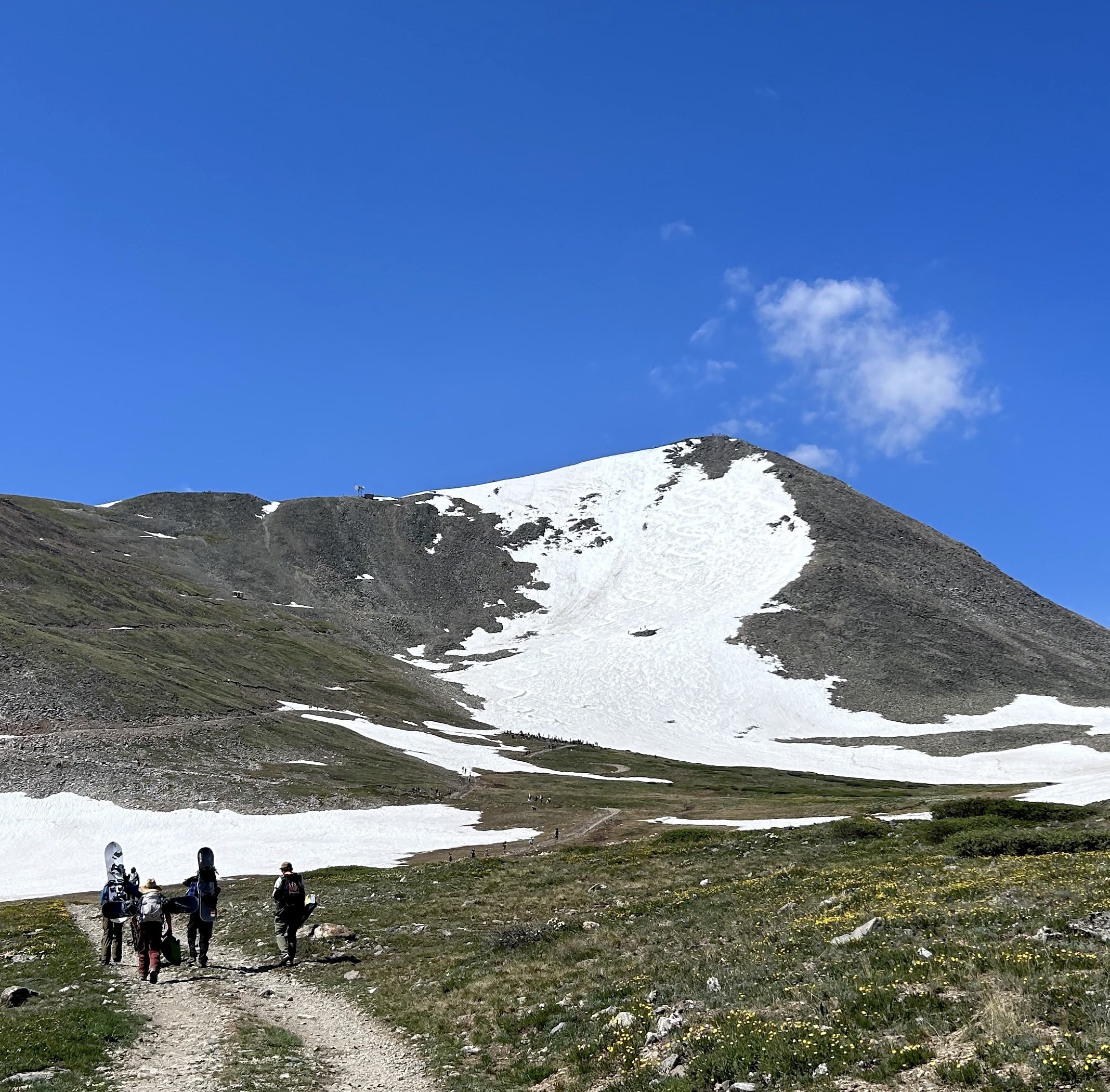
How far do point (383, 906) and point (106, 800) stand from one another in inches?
1839

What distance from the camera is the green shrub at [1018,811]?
43.0 meters

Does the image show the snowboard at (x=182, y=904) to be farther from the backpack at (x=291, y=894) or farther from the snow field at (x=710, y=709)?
the snow field at (x=710, y=709)

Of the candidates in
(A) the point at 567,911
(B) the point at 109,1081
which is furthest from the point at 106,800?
(B) the point at 109,1081

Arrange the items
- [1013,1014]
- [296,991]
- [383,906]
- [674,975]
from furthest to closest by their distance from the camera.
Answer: [383,906] → [296,991] → [674,975] → [1013,1014]

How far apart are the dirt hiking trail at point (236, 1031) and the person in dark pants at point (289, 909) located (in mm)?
892

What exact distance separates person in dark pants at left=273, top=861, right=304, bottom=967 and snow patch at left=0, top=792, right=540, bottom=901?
2890 centimetres

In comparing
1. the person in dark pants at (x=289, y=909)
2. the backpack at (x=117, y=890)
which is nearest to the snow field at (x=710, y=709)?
the person in dark pants at (x=289, y=909)

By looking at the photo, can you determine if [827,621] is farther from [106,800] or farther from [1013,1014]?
[1013,1014]

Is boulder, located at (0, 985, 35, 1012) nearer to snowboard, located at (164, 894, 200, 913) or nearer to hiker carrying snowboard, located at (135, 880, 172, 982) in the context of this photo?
hiker carrying snowboard, located at (135, 880, 172, 982)

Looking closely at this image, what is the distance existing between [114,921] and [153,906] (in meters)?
4.55

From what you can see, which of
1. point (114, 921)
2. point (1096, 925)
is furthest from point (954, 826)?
point (114, 921)

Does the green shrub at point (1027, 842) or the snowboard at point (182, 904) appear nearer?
the snowboard at point (182, 904)

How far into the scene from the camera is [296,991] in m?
21.7

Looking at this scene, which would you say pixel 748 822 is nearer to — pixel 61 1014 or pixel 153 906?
pixel 153 906
